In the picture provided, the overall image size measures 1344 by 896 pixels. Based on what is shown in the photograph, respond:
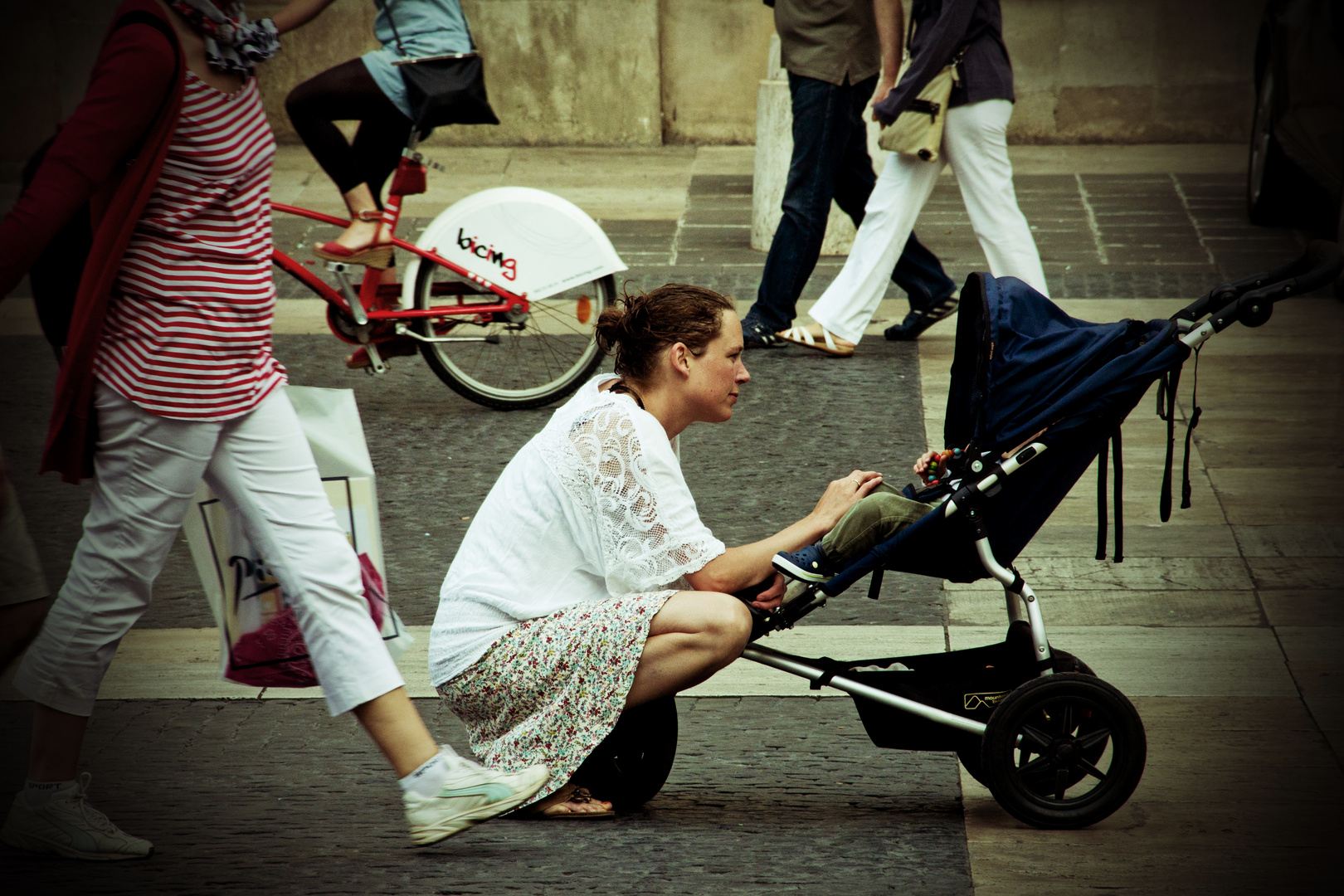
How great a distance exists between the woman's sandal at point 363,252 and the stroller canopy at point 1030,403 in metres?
3.32

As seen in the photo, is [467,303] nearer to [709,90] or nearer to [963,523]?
[963,523]

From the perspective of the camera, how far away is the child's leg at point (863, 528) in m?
3.33

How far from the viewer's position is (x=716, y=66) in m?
12.0

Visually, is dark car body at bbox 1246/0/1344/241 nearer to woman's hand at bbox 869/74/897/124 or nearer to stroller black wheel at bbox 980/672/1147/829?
woman's hand at bbox 869/74/897/124

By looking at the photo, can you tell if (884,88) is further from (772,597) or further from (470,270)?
(772,597)

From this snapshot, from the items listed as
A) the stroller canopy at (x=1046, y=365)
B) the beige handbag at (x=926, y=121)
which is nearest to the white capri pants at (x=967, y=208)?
the beige handbag at (x=926, y=121)

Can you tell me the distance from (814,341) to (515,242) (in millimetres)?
1654

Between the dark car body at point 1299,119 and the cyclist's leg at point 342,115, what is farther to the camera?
the dark car body at point 1299,119

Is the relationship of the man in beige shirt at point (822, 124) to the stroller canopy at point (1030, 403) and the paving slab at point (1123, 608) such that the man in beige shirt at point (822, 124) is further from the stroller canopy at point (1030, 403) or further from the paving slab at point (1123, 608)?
the stroller canopy at point (1030, 403)

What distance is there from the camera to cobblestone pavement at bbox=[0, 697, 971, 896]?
3.15 m

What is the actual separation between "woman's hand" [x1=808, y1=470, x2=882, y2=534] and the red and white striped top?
1.25 m

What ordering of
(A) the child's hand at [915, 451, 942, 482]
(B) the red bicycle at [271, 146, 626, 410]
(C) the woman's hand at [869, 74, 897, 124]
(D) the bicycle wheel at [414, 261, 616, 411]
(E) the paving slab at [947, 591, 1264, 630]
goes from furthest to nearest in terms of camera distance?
1. (C) the woman's hand at [869, 74, 897, 124]
2. (D) the bicycle wheel at [414, 261, 616, 411]
3. (B) the red bicycle at [271, 146, 626, 410]
4. (E) the paving slab at [947, 591, 1264, 630]
5. (A) the child's hand at [915, 451, 942, 482]

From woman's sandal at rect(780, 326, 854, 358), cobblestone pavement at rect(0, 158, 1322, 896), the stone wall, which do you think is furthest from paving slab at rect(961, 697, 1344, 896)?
the stone wall

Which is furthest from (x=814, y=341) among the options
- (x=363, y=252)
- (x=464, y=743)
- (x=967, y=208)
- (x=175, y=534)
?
(x=175, y=534)
